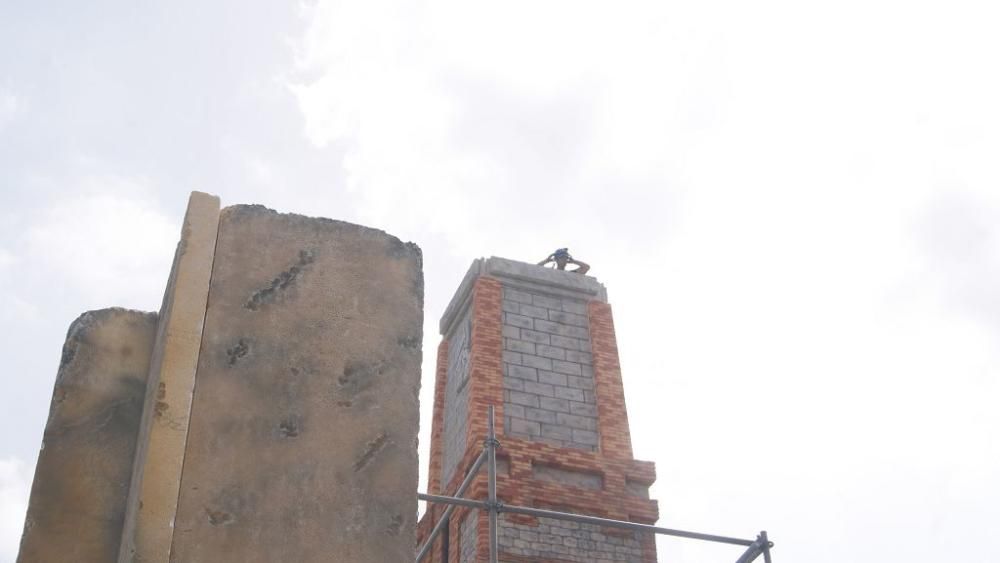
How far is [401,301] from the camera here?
2.34m

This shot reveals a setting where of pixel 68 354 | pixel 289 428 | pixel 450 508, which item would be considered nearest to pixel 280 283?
pixel 289 428

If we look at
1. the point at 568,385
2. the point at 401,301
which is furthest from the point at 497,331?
the point at 401,301

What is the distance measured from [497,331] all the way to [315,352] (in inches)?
299

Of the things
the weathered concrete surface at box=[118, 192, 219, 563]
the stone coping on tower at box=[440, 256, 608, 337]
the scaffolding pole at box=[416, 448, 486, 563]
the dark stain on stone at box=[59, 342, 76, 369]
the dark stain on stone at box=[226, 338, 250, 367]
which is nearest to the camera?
the weathered concrete surface at box=[118, 192, 219, 563]

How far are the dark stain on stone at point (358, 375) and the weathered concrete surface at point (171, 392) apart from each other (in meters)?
0.33

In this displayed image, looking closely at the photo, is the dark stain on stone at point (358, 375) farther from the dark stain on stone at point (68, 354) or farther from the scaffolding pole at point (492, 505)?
the scaffolding pole at point (492, 505)

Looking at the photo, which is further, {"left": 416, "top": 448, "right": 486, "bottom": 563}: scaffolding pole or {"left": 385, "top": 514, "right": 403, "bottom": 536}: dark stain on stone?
{"left": 416, "top": 448, "right": 486, "bottom": 563}: scaffolding pole

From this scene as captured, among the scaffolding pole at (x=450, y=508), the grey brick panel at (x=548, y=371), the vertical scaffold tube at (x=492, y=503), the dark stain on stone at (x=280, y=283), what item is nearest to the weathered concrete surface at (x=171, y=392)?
the dark stain on stone at (x=280, y=283)

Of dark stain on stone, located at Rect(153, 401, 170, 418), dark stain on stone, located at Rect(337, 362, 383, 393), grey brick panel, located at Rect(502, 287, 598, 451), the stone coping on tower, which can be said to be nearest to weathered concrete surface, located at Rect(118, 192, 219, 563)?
dark stain on stone, located at Rect(153, 401, 170, 418)

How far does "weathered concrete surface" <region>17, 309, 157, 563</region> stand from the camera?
6.75 feet

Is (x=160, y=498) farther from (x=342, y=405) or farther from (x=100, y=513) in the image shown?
(x=342, y=405)

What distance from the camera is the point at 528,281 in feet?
34.2

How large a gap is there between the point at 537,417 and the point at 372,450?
23.9ft

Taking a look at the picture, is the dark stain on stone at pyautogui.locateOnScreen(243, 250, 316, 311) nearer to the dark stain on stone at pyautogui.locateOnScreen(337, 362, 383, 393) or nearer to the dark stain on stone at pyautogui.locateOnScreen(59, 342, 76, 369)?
the dark stain on stone at pyautogui.locateOnScreen(337, 362, 383, 393)
